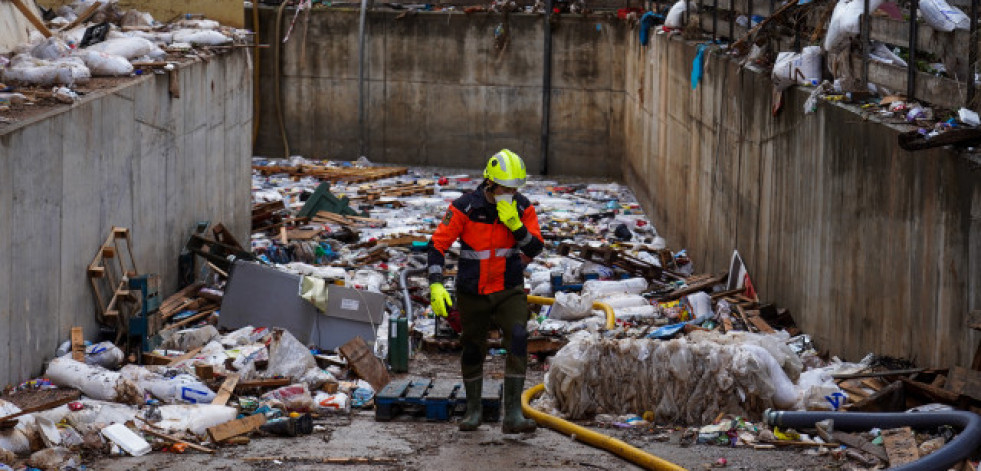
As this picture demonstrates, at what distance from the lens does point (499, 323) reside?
9.84 metres

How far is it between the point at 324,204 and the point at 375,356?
402 inches

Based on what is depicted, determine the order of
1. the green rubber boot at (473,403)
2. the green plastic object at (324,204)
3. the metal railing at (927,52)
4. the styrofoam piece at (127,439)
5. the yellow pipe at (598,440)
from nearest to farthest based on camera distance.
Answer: the yellow pipe at (598,440), the metal railing at (927,52), the styrofoam piece at (127,439), the green rubber boot at (473,403), the green plastic object at (324,204)

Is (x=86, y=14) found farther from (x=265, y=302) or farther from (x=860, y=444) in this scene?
(x=860, y=444)

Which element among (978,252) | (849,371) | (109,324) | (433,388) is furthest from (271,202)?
(978,252)

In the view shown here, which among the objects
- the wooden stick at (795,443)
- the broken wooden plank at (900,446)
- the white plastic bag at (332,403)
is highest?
the broken wooden plank at (900,446)

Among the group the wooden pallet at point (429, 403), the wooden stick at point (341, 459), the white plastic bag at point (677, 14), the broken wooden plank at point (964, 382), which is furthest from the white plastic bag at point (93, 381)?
the white plastic bag at point (677, 14)

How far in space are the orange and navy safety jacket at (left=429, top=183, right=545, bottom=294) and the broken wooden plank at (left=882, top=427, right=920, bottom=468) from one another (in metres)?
2.59

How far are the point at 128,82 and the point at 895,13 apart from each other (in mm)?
7200

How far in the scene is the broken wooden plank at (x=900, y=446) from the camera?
802 centimetres

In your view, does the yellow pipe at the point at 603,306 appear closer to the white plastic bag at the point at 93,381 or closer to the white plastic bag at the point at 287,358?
the white plastic bag at the point at 287,358

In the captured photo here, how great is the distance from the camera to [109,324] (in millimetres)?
→ 12859

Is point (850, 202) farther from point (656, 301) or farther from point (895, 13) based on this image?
point (656, 301)

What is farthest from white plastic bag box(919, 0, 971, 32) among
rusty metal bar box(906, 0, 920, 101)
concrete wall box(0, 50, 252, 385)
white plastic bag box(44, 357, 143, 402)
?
concrete wall box(0, 50, 252, 385)

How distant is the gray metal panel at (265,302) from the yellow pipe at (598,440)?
3.91m
